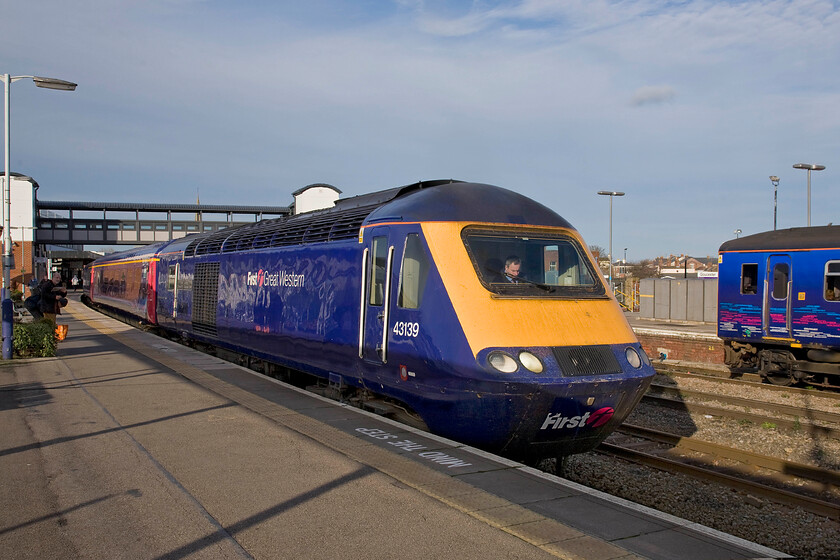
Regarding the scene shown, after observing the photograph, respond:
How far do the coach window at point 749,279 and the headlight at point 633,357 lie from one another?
10261 mm

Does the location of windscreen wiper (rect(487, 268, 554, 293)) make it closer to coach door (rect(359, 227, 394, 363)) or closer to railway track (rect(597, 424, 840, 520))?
coach door (rect(359, 227, 394, 363))

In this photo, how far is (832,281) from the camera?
47.9ft

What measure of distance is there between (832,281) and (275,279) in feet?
38.2

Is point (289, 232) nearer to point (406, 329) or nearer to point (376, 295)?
point (376, 295)

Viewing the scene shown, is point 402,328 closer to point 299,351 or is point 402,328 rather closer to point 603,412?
point 603,412

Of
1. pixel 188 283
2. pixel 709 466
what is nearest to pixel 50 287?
pixel 188 283

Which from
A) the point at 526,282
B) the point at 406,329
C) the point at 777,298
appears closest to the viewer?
the point at 526,282

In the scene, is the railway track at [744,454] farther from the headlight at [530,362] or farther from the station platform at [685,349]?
the station platform at [685,349]

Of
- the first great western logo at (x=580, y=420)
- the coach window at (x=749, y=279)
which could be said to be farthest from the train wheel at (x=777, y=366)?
the first great western logo at (x=580, y=420)

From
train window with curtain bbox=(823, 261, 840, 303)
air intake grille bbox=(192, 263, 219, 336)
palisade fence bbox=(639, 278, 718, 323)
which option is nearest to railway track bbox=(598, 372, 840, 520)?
train window with curtain bbox=(823, 261, 840, 303)

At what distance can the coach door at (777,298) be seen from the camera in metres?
15.4

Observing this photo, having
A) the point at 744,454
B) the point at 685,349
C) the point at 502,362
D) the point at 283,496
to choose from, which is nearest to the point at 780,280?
the point at 685,349

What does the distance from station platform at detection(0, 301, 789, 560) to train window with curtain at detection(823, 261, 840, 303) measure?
36.1ft

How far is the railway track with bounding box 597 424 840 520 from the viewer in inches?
325
